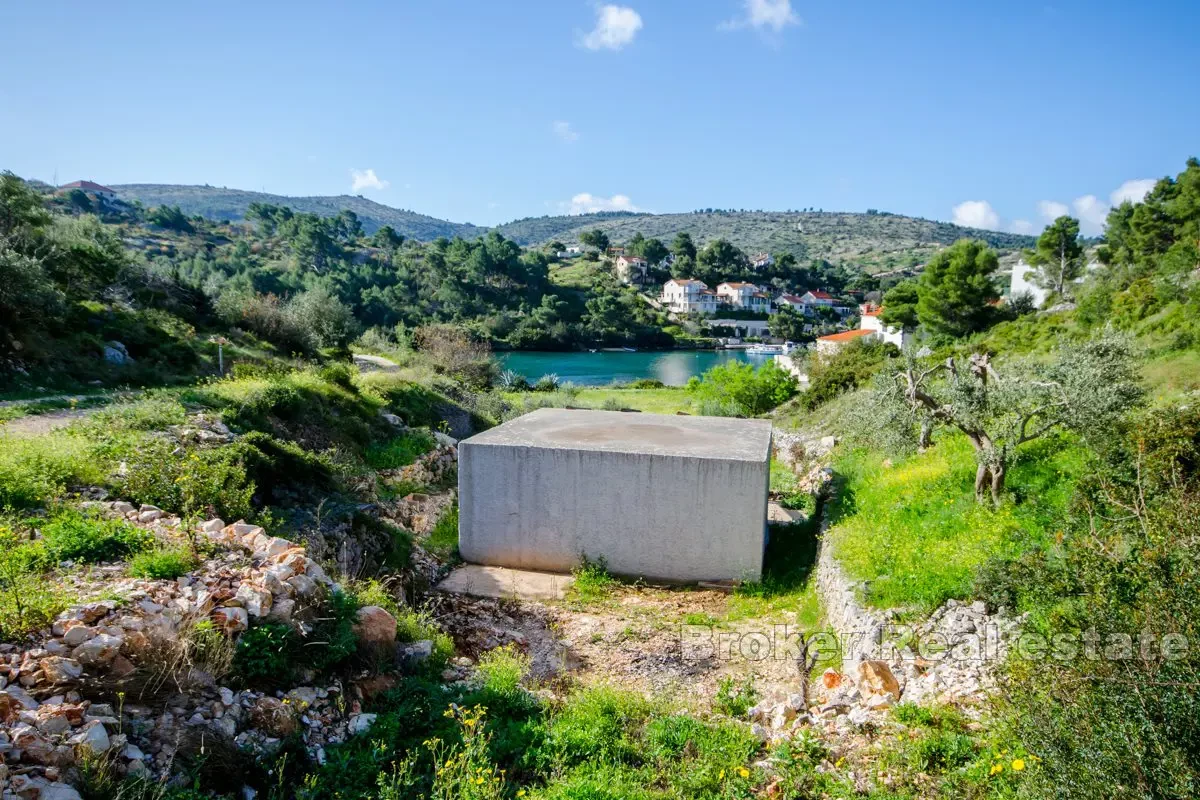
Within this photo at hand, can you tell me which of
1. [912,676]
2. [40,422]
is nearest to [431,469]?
[40,422]

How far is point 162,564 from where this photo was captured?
17.6ft

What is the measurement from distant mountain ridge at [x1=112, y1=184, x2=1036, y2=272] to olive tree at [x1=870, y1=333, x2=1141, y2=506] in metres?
120

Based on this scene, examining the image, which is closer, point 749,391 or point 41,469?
point 41,469

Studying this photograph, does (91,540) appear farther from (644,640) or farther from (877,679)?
(877,679)

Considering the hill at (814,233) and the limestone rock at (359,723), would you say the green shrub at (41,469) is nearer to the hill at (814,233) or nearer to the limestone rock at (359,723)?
the limestone rock at (359,723)

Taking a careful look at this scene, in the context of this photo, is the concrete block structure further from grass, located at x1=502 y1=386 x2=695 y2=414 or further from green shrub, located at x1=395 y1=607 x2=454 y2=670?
grass, located at x1=502 y1=386 x2=695 y2=414

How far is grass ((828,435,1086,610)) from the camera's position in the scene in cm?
707

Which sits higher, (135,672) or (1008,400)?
(1008,400)

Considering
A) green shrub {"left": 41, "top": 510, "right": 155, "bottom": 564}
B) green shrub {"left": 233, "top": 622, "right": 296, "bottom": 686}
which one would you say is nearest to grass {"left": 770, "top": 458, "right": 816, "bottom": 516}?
green shrub {"left": 233, "top": 622, "right": 296, "bottom": 686}

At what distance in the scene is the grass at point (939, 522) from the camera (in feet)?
23.2

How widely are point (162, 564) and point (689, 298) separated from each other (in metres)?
84.5

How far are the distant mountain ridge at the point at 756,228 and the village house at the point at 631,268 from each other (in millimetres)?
50082

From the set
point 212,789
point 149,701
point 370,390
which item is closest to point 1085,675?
point 212,789

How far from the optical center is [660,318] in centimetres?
7962
